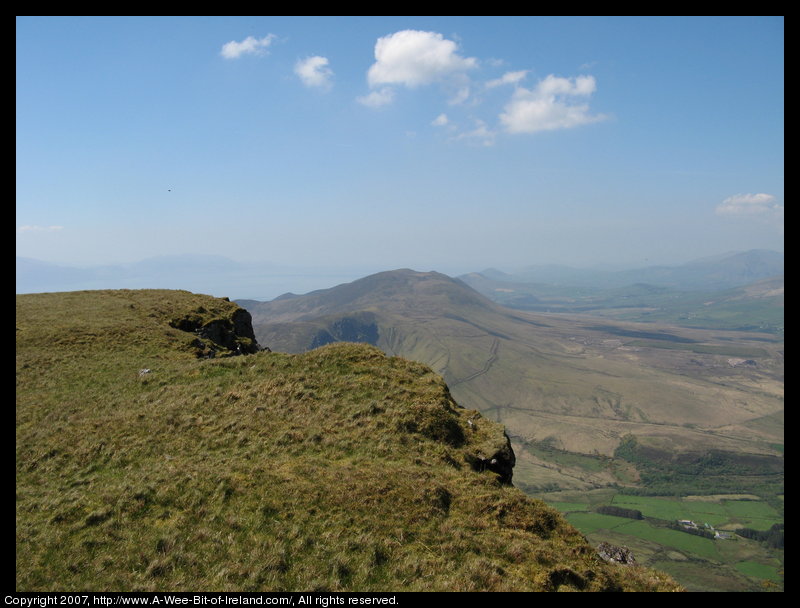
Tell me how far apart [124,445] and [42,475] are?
12.3ft

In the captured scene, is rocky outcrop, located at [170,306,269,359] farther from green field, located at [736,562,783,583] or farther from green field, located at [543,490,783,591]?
green field, located at [736,562,783,583]

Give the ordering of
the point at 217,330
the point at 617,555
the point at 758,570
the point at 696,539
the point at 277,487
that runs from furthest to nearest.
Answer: the point at 696,539 < the point at 758,570 < the point at 217,330 < the point at 617,555 < the point at 277,487

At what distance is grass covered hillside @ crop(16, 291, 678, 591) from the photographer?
13.7 m

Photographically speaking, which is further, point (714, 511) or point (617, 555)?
point (714, 511)

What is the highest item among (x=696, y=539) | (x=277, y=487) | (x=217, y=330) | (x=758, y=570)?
(x=217, y=330)

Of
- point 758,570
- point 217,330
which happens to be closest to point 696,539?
point 758,570

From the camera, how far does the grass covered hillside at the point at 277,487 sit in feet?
45.1

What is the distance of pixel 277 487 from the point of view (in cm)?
1767

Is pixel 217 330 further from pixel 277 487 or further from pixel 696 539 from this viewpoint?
pixel 696 539

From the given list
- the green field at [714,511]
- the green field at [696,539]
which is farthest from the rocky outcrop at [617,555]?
the green field at [714,511]

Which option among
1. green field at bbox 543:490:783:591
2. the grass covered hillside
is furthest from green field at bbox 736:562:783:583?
the grass covered hillside

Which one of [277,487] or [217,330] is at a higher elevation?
[217,330]
